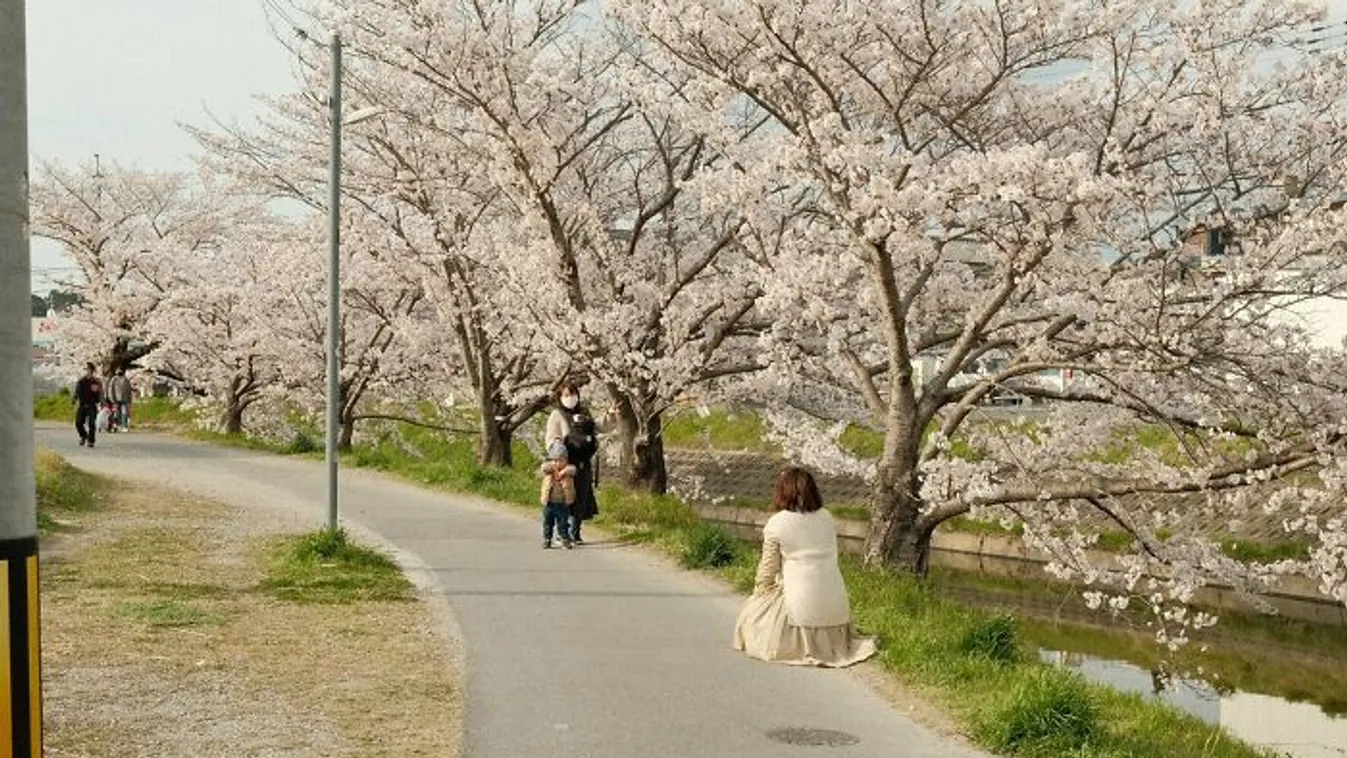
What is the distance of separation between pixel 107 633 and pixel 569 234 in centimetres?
1098

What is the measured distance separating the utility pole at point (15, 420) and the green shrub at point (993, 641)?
709 centimetres

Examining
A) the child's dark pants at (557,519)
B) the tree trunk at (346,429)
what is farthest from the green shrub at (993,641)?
the tree trunk at (346,429)

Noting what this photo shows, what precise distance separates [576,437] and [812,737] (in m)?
7.42

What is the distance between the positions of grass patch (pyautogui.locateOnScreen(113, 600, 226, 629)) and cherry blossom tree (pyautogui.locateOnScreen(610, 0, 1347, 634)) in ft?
19.7

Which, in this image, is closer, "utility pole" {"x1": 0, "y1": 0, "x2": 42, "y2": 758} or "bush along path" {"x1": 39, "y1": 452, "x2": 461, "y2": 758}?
"utility pole" {"x1": 0, "y1": 0, "x2": 42, "y2": 758}

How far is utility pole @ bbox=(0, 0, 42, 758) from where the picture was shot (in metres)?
3.11

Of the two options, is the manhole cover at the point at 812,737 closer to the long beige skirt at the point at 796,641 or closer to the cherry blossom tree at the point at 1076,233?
the long beige skirt at the point at 796,641

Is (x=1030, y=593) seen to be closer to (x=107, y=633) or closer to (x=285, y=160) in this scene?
(x=285, y=160)

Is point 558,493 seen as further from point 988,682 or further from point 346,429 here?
point 346,429

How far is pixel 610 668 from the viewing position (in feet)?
29.8

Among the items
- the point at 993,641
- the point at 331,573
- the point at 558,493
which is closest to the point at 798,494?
the point at 993,641

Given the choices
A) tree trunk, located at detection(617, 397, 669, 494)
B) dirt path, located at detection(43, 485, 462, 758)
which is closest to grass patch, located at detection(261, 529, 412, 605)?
dirt path, located at detection(43, 485, 462, 758)

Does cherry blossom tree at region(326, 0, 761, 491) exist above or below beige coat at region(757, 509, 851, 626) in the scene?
above

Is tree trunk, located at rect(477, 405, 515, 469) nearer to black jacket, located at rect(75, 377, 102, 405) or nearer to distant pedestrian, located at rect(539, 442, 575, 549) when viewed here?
black jacket, located at rect(75, 377, 102, 405)
